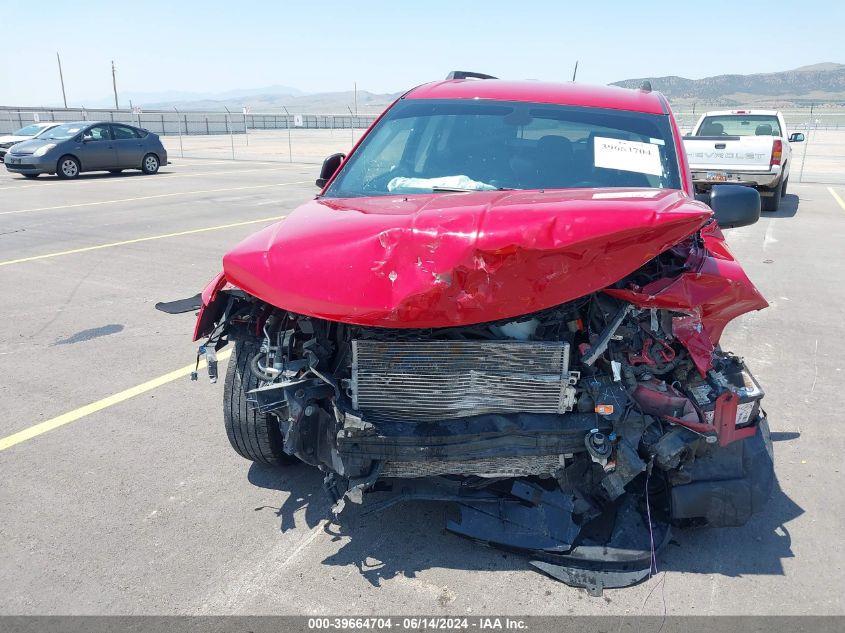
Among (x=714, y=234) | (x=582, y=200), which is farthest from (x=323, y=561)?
(x=714, y=234)

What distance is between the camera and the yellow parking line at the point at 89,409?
395 centimetres

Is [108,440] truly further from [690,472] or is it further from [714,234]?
[714,234]

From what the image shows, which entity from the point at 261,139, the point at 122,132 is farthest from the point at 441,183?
the point at 261,139

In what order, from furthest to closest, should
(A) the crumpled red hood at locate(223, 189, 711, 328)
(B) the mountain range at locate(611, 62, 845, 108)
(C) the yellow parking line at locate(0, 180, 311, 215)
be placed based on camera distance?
(B) the mountain range at locate(611, 62, 845, 108)
(C) the yellow parking line at locate(0, 180, 311, 215)
(A) the crumpled red hood at locate(223, 189, 711, 328)

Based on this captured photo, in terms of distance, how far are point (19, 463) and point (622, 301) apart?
322 cm

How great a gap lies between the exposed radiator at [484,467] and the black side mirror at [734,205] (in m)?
1.73

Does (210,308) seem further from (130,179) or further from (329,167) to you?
(130,179)

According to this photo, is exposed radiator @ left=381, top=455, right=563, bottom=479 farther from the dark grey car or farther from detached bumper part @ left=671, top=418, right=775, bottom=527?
the dark grey car

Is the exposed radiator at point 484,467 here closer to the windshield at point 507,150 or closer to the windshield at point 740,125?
the windshield at point 507,150

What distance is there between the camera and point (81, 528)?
313 cm

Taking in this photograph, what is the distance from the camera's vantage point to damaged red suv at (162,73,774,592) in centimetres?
251

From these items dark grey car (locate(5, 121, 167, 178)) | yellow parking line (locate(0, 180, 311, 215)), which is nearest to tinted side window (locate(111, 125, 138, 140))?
dark grey car (locate(5, 121, 167, 178))

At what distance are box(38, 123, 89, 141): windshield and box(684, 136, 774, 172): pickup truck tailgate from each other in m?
15.1

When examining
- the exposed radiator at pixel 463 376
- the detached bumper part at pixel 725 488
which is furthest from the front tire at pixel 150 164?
the detached bumper part at pixel 725 488
